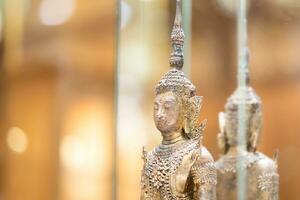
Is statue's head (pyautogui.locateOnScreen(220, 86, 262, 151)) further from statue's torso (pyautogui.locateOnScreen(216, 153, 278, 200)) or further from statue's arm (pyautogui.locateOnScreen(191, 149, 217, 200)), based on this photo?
statue's arm (pyautogui.locateOnScreen(191, 149, 217, 200))

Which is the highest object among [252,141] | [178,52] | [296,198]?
[178,52]

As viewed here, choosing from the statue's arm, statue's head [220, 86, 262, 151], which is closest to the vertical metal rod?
statue's head [220, 86, 262, 151]

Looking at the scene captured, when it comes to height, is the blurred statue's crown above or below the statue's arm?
above

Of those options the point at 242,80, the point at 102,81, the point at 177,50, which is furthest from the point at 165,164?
the point at 102,81

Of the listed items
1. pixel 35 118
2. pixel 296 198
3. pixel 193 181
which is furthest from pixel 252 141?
pixel 35 118

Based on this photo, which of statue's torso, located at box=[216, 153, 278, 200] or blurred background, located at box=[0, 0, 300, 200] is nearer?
statue's torso, located at box=[216, 153, 278, 200]

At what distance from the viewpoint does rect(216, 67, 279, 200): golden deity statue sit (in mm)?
2496

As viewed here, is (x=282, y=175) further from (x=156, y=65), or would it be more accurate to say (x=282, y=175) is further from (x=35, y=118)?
(x=35, y=118)

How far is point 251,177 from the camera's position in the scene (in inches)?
98.6

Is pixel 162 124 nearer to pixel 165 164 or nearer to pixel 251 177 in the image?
pixel 165 164

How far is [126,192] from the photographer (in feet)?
9.45

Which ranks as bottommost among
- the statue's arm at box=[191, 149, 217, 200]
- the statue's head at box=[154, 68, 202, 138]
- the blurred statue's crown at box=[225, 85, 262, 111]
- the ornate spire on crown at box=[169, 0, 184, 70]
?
the statue's arm at box=[191, 149, 217, 200]

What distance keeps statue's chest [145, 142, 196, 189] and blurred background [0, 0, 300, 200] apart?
0.66 metres

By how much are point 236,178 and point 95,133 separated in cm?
Result: 70
